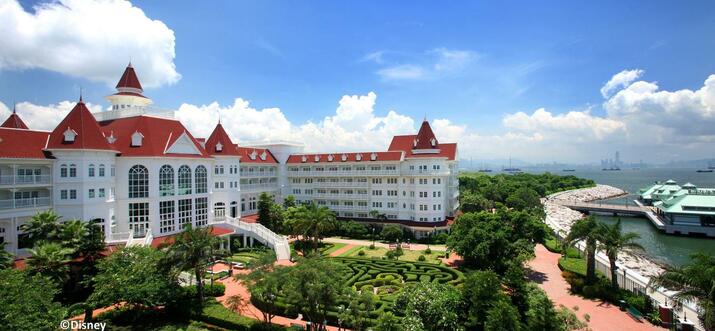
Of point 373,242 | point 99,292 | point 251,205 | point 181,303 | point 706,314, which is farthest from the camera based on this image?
point 251,205

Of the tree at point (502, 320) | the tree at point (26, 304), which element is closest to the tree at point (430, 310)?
the tree at point (502, 320)

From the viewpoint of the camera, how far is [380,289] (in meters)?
29.8

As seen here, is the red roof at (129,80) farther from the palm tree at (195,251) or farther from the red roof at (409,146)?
the red roof at (409,146)

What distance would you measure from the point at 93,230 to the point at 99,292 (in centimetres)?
862

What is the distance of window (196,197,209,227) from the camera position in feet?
148

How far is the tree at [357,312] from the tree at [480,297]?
5.65 metres

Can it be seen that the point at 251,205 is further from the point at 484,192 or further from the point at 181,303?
the point at 484,192

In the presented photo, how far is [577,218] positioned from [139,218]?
74674 mm

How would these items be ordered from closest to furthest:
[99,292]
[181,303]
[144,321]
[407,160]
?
[99,292], [144,321], [181,303], [407,160]

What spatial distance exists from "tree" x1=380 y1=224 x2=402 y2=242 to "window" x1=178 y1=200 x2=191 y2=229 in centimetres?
Result: 2500

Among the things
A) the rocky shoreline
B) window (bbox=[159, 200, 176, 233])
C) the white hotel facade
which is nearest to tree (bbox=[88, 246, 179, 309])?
the white hotel facade

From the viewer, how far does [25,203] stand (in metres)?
32.4

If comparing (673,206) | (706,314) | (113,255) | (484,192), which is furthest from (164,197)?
(673,206)
